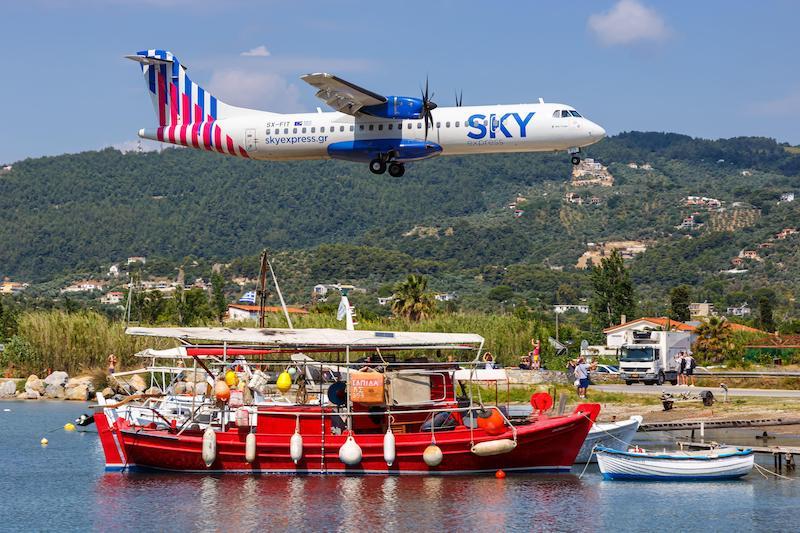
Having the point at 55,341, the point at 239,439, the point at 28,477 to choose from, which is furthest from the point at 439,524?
the point at 55,341

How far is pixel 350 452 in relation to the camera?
32.3 meters

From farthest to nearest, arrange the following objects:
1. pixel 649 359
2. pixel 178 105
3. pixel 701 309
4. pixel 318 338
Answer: pixel 701 309 < pixel 649 359 < pixel 178 105 < pixel 318 338

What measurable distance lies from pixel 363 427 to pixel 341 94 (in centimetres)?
1794

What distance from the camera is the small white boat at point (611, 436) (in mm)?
35188

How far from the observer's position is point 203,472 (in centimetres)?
3412

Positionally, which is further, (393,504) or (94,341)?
(94,341)

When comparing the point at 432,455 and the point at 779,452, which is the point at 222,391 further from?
the point at 779,452

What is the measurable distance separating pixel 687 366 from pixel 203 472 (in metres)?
28.3

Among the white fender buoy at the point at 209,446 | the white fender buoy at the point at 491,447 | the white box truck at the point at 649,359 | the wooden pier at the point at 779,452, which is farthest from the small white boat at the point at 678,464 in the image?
the white box truck at the point at 649,359

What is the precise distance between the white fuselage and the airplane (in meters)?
0.04

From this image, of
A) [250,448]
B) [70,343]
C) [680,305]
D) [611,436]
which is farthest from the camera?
[680,305]

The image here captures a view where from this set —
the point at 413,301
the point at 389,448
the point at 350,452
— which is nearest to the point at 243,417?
the point at 350,452

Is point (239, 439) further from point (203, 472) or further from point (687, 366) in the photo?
point (687, 366)

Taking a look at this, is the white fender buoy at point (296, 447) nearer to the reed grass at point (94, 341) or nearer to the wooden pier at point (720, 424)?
the wooden pier at point (720, 424)
